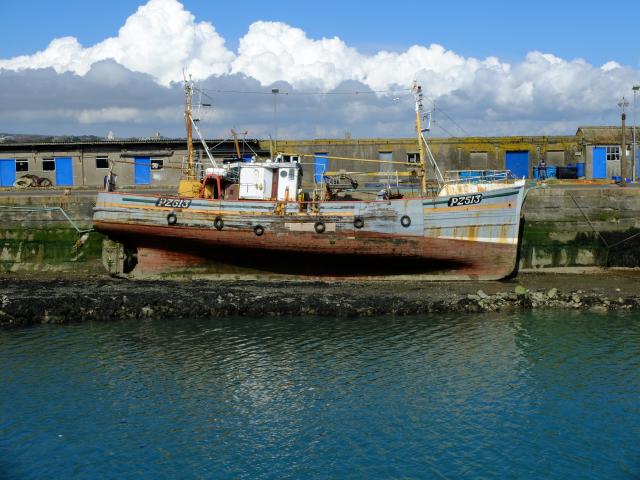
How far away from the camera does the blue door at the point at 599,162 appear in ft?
137

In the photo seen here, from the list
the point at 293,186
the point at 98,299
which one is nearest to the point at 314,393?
the point at 98,299

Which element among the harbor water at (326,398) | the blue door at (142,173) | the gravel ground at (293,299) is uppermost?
the blue door at (142,173)

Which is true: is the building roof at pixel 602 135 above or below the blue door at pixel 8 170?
above

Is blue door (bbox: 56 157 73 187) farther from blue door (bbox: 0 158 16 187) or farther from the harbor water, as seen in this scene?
the harbor water

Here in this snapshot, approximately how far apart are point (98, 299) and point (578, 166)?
30139 mm

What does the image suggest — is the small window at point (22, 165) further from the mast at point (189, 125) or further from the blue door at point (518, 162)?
the blue door at point (518, 162)

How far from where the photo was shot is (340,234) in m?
25.7

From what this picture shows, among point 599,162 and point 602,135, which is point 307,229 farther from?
point 602,135

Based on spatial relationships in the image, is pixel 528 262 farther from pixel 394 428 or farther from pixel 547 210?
pixel 394 428

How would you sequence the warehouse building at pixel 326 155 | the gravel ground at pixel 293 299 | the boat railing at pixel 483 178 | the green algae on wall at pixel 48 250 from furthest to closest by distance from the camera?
the warehouse building at pixel 326 155 < the green algae on wall at pixel 48 250 < the boat railing at pixel 483 178 < the gravel ground at pixel 293 299

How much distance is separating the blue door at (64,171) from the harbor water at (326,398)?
76.4 ft

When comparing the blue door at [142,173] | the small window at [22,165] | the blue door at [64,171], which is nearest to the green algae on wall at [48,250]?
the blue door at [142,173]

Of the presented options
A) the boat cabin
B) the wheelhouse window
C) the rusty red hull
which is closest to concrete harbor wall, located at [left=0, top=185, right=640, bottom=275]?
the rusty red hull

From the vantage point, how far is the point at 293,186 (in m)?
26.6
